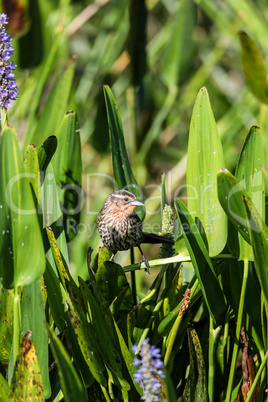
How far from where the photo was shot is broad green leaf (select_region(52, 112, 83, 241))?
71.5 inches

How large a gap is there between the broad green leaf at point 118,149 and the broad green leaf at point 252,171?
1.32ft

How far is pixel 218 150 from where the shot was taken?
158 cm

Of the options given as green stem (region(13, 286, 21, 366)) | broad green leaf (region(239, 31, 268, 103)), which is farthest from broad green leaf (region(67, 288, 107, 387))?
broad green leaf (region(239, 31, 268, 103))

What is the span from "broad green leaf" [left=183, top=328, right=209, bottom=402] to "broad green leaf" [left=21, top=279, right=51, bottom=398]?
35 centimetres

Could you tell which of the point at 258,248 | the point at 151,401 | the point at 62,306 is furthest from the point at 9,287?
the point at 258,248

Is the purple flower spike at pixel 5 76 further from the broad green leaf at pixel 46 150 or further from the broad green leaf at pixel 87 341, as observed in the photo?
the broad green leaf at pixel 87 341

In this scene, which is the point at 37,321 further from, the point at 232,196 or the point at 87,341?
the point at 232,196

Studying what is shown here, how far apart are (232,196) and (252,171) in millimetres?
250

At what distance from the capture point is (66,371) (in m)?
1.15

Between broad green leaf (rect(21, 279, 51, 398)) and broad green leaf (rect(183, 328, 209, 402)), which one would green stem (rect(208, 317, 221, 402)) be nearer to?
broad green leaf (rect(183, 328, 209, 402))

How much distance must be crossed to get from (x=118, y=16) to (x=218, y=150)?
2587 mm

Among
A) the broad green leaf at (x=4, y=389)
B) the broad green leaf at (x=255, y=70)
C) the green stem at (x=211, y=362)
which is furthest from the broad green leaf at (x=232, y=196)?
the broad green leaf at (x=255, y=70)

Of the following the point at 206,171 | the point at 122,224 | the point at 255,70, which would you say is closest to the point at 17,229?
the point at 206,171

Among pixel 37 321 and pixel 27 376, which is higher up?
pixel 37 321
